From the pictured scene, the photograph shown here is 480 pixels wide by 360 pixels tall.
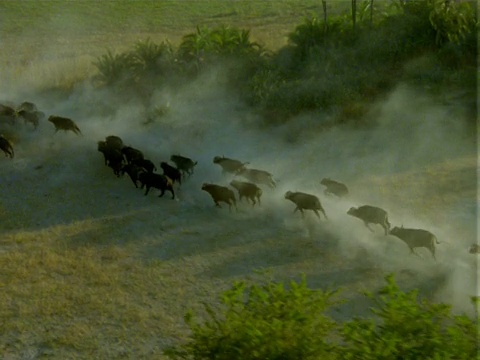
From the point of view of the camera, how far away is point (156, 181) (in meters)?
16.2

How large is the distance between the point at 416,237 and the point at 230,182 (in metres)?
5.87

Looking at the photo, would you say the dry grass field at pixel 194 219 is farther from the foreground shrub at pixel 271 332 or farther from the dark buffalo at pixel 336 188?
the foreground shrub at pixel 271 332

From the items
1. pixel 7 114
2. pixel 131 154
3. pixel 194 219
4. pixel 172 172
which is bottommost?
pixel 194 219

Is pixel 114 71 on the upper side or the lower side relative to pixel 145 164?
upper

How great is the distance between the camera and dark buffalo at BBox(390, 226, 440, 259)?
498 inches

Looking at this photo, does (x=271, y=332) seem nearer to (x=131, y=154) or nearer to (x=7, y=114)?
(x=131, y=154)

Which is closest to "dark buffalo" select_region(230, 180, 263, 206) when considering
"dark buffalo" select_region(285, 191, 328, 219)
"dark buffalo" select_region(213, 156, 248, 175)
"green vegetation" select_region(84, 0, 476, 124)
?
"dark buffalo" select_region(285, 191, 328, 219)

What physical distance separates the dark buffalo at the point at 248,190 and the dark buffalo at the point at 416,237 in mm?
3717

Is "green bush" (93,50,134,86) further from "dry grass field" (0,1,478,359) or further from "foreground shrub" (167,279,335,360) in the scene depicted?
"foreground shrub" (167,279,335,360)

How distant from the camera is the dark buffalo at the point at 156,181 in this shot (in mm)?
16094

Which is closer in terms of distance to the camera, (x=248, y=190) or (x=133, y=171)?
(x=248, y=190)

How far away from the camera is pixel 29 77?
2606 cm

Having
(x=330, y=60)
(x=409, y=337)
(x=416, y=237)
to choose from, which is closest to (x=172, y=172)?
(x=416, y=237)

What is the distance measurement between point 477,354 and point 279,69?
19.7 meters
